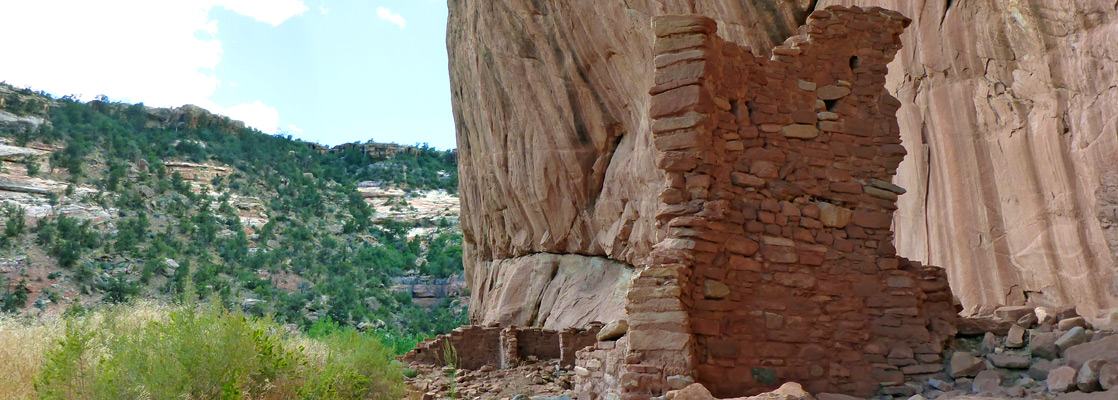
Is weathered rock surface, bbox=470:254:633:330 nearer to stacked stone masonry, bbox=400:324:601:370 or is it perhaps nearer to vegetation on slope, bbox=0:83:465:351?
stacked stone masonry, bbox=400:324:601:370

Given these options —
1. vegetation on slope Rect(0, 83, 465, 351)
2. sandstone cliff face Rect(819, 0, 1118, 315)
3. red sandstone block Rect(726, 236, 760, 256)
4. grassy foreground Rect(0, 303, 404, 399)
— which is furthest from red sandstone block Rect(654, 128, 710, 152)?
vegetation on slope Rect(0, 83, 465, 351)

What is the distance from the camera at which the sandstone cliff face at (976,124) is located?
702 cm

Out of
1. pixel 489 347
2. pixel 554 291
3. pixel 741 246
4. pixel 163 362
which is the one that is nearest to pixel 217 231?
pixel 554 291

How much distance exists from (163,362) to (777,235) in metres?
4.42

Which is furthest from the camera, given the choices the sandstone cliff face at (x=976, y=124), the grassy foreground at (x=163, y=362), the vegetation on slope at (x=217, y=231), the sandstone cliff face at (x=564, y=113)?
the vegetation on slope at (x=217, y=231)

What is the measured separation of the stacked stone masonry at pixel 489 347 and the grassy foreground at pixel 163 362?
20.0ft

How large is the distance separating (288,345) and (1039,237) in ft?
26.2

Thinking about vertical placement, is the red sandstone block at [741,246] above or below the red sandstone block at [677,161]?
below

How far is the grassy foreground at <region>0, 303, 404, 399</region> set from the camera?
493cm

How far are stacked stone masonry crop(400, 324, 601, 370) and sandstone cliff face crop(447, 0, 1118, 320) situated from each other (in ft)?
8.97

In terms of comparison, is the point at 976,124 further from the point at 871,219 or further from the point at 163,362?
the point at 163,362

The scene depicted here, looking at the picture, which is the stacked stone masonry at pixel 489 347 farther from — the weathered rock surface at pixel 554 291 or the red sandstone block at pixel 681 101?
the red sandstone block at pixel 681 101

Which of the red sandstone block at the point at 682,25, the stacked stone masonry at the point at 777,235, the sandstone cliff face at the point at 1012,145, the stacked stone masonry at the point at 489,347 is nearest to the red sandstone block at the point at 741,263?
the stacked stone masonry at the point at 777,235

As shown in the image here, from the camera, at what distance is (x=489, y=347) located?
1473 cm
